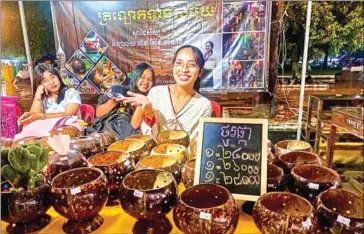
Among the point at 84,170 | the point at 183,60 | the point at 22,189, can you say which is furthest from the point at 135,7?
the point at 22,189

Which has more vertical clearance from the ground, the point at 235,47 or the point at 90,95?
the point at 235,47

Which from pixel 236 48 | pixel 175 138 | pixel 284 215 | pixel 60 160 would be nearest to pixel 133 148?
pixel 175 138

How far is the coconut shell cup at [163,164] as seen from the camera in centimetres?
117

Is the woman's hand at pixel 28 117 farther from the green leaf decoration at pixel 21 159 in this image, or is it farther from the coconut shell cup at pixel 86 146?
the green leaf decoration at pixel 21 159

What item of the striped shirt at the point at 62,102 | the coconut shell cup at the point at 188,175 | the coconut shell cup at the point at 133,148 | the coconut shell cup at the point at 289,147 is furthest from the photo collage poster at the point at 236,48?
the coconut shell cup at the point at 188,175

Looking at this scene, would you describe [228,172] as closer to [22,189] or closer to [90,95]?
[22,189]

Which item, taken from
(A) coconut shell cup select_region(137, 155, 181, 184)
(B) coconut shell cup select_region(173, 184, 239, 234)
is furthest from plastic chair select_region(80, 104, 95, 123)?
(B) coconut shell cup select_region(173, 184, 239, 234)

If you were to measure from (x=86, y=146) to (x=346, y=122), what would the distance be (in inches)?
59.8

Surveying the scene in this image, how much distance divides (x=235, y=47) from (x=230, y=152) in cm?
124

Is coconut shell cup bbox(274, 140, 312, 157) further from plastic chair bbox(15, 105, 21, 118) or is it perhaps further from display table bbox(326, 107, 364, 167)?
plastic chair bbox(15, 105, 21, 118)

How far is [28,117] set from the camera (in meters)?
2.31

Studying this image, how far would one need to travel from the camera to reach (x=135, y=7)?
209 centimetres

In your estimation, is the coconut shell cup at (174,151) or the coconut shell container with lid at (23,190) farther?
the coconut shell cup at (174,151)

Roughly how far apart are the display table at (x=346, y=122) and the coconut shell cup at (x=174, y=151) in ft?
2.81
